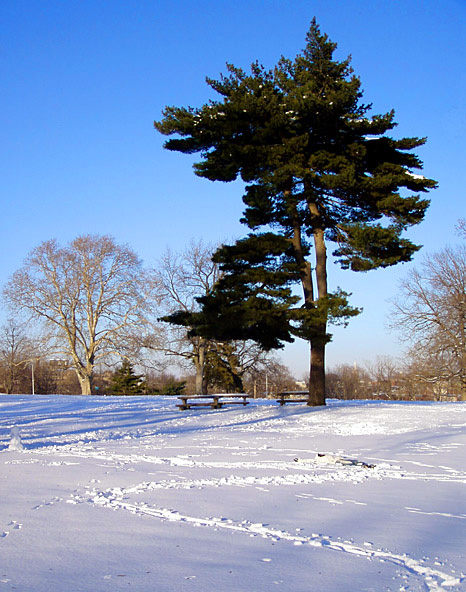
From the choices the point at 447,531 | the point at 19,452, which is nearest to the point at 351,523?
the point at 447,531

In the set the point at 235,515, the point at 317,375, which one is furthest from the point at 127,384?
the point at 235,515

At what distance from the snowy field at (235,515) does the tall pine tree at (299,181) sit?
28.3 feet

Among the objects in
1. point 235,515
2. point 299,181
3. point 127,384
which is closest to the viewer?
point 235,515

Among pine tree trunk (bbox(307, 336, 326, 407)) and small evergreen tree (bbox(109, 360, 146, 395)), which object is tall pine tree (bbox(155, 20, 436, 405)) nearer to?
pine tree trunk (bbox(307, 336, 326, 407))

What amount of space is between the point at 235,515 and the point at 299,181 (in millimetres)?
17508

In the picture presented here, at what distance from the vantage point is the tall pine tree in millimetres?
20562

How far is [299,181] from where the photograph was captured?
21.7 meters

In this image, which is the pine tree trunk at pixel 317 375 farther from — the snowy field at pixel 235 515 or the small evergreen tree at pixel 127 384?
the small evergreen tree at pixel 127 384

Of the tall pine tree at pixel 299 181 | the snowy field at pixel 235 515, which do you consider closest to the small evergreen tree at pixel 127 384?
the tall pine tree at pixel 299 181

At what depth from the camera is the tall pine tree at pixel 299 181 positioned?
20.6 metres

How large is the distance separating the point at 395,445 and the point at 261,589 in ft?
30.0

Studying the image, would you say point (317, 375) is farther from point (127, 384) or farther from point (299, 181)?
point (127, 384)

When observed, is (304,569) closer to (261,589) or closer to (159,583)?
(261,589)

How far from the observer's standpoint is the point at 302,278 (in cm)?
2236
